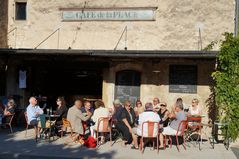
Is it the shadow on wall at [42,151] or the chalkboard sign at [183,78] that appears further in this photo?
the chalkboard sign at [183,78]

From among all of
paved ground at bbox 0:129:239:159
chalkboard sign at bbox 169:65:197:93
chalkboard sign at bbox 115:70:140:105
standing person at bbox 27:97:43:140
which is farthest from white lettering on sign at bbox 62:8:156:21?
paved ground at bbox 0:129:239:159

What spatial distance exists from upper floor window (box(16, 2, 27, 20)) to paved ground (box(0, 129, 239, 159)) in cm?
664

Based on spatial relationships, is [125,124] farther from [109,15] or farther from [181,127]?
[109,15]

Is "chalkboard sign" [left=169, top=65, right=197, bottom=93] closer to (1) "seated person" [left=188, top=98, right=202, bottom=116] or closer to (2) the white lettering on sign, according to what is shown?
(1) "seated person" [left=188, top=98, right=202, bottom=116]

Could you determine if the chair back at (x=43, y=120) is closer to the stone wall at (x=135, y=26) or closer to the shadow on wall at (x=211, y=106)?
the stone wall at (x=135, y=26)

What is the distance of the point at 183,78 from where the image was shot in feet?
44.1

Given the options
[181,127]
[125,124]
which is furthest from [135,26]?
[181,127]

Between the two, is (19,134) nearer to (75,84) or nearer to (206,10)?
(75,84)

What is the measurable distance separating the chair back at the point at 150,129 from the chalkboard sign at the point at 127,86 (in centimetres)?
441

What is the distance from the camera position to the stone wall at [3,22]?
15.3 metres

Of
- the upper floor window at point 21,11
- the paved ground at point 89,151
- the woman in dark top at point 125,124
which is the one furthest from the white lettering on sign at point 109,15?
the paved ground at point 89,151

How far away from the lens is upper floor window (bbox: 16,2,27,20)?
1576 cm

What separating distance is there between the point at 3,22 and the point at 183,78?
7692 mm

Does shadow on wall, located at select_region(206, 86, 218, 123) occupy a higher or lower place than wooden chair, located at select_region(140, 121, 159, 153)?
higher
